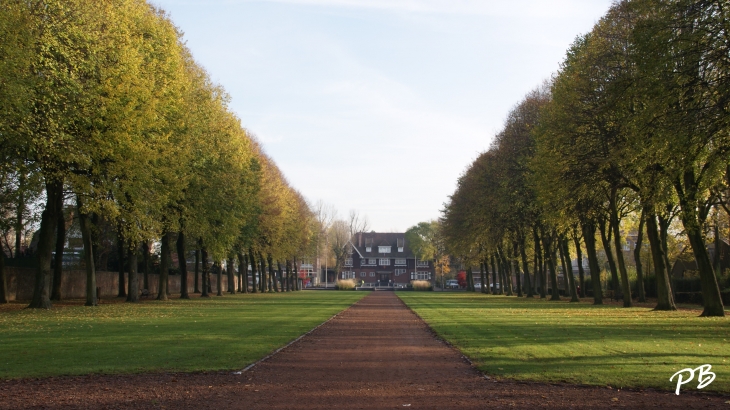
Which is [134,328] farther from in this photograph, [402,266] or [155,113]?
[402,266]

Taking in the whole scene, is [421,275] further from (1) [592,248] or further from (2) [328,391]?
(2) [328,391]

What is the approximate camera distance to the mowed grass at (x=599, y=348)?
13.7 m

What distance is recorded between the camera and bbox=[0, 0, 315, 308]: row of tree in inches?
1121

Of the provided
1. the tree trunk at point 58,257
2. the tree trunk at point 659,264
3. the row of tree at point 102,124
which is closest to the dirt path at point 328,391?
the row of tree at point 102,124

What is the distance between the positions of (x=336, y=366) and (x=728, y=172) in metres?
20.0

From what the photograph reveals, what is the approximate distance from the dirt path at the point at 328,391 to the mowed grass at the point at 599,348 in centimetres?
94

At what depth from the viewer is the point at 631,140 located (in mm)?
26234

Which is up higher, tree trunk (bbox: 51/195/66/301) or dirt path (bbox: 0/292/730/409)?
tree trunk (bbox: 51/195/66/301)

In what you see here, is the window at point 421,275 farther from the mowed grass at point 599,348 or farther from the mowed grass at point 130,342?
the mowed grass at point 599,348

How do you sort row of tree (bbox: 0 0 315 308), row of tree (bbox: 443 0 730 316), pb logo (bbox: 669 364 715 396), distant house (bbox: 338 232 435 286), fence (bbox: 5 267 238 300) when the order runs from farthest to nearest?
distant house (bbox: 338 232 435 286) < fence (bbox: 5 267 238 300) < row of tree (bbox: 0 0 315 308) < row of tree (bbox: 443 0 730 316) < pb logo (bbox: 669 364 715 396)

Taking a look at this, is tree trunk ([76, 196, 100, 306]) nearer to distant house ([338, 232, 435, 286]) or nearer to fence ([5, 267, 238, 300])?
fence ([5, 267, 238, 300])

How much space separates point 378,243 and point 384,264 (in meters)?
5.83

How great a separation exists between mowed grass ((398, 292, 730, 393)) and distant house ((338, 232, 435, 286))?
14012 cm

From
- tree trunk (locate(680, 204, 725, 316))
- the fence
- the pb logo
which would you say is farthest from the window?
the pb logo
